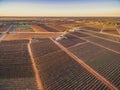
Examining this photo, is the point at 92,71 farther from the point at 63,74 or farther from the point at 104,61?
the point at 104,61

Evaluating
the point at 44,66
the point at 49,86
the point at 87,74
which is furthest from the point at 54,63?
the point at 49,86

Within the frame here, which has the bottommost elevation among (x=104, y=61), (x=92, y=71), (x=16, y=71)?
(x=104, y=61)

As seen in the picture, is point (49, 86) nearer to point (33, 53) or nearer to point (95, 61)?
point (95, 61)

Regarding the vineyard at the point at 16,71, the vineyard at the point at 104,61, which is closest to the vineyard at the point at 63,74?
the vineyard at the point at 16,71

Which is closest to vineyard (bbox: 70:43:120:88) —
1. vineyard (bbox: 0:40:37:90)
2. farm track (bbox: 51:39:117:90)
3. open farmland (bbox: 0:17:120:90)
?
open farmland (bbox: 0:17:120:90)

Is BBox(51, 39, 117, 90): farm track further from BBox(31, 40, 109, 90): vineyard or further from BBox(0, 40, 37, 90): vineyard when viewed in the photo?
BBox(0, 40, 37, 90): vineyard

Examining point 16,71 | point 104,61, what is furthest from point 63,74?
point 104,61
